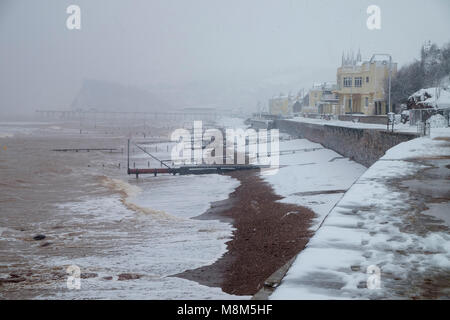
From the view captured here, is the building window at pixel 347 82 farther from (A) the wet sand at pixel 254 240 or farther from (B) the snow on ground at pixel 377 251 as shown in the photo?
(B) the snow on ground at pixel 377 251

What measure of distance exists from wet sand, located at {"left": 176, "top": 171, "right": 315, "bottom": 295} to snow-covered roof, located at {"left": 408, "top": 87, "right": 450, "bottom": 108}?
12.1 meters

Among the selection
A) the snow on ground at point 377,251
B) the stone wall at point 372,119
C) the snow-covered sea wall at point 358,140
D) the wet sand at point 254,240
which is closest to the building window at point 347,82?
the stone wall at point 372,119

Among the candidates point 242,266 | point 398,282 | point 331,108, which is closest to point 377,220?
point 398,282

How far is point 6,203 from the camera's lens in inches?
816

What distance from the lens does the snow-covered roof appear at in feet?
85.8

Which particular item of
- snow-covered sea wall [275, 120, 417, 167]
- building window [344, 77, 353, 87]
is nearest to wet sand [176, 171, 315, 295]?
snow-covered sea wall [275, 120, 417, 167]

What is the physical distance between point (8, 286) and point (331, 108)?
6271cm

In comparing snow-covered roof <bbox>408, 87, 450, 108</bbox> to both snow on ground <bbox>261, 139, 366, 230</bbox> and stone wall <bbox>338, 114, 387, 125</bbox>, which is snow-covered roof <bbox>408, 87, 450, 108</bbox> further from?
snow on ground <bbox>261, 139, 366, 230</bbox>

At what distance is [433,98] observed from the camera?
89.9 ft

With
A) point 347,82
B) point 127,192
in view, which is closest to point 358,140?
point 127,192

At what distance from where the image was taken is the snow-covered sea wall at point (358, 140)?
19.7 meters

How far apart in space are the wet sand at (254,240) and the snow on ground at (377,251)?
3447 millimetres

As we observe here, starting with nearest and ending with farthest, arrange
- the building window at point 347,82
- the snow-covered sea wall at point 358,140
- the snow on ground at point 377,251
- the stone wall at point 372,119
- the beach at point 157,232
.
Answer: the snow on ground at point 377,251, the beach at point 157,232, the snow-covered sea wall at point 358,140, the stone wall at point 372,119, the building window at point 347,82

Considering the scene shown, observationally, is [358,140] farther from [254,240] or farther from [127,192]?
[254,240]
